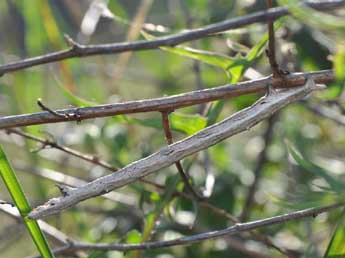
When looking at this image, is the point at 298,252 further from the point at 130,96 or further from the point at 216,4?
the point at 130,96

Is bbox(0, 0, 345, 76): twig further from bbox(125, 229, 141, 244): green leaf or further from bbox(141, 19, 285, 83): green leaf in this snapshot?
bbox(125, 229, 141, 244): green leaf

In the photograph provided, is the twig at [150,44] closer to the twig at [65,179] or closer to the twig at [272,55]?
the twig at [272,55]

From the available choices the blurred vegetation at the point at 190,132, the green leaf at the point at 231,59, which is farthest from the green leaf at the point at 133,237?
the green leaf at the point at 231,59

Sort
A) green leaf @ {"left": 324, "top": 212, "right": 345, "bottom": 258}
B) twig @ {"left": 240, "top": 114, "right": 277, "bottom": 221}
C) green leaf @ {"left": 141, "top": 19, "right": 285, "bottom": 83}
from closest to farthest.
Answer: green leaf @ {"left": 324, "top": 212, "right": 345, "bottom": 258}, green leaf @ {"left": 141, "top": 19, "right": 285, "bottom": 83}, twig @ {"left": 240, "top": 114, "right": 277, "bottom": 221}

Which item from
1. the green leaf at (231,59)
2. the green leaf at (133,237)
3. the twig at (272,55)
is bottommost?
the green leaf at (133,237)

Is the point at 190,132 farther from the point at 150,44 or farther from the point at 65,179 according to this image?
the point at 65,179

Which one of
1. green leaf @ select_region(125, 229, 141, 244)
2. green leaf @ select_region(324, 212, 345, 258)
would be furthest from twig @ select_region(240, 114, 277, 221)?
green leaf @ select_region(324, 212, 345, 258)

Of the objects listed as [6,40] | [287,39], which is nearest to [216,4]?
[287,39]
